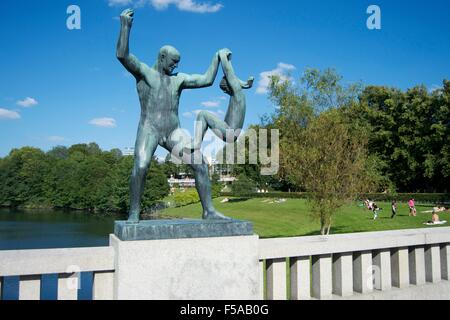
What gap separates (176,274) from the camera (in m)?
4.68

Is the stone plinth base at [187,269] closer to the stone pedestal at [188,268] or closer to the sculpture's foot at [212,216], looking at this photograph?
the stone pedestal at [188,268]

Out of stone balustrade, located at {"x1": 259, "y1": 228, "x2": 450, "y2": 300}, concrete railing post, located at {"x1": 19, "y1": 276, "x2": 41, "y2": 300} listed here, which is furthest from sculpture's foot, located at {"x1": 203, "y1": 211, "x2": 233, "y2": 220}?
concrete railing post, located at {"x1": 19, "y1": 276, "x2": 41, "y2": 300}

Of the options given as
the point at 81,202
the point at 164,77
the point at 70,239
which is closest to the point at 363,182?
the point at 164,77

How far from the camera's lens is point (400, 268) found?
5.79 metres

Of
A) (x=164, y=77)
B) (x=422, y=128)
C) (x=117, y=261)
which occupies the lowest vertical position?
(x=117, y=261)

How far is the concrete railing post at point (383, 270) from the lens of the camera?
5598mm

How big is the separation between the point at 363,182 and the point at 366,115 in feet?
94.7

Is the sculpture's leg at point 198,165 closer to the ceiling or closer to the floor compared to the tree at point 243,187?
closer to the ceiling

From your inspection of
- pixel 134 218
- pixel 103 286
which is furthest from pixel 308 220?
pixel 103 286

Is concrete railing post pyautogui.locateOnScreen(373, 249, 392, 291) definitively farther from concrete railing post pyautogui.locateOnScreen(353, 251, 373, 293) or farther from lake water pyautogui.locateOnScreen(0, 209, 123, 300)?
lake water pyautogui.locateOnScreen(0, 209, 123, 300)

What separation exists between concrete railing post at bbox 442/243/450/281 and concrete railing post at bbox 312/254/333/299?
210 centimetres

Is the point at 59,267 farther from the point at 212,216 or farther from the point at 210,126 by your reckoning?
the point at 210,126

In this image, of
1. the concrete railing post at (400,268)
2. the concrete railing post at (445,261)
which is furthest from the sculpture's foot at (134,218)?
the concrete railing post at (445,261)
